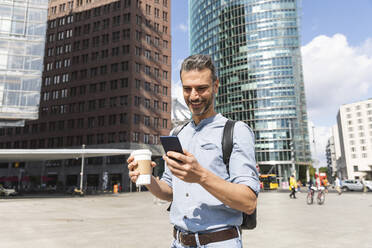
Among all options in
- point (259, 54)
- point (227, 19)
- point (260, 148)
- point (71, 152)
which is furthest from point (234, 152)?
point (227, 19)

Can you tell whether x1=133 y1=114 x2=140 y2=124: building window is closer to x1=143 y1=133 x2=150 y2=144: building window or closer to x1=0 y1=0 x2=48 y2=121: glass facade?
x1=143 y1=133 x2=150 y2=144: building window

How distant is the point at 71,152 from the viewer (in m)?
35.0

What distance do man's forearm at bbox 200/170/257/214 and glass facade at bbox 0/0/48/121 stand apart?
43839 mm

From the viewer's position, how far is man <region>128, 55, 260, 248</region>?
152cm

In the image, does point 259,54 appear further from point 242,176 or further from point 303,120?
point 242,176

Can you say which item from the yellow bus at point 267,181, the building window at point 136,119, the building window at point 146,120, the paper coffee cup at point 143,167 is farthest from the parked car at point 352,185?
the paper coffee cup at point 143,167

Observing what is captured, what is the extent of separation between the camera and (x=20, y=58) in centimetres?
4034

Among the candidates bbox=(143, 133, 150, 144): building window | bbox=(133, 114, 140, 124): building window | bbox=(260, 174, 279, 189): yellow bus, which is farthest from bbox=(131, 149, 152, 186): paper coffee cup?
bbox=(143, 133, 150, 144): building window

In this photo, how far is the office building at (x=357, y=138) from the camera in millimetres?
99062

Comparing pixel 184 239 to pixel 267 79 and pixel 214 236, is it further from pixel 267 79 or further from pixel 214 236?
pixel 267 79

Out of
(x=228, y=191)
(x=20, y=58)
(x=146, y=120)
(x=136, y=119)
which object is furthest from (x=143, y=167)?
(x=146, y=120)

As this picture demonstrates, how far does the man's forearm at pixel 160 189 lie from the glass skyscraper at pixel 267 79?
246 ft

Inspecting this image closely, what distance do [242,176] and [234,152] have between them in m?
0.16

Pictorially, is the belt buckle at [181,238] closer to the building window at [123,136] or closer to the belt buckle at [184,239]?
the belt buckle at [184,239]
